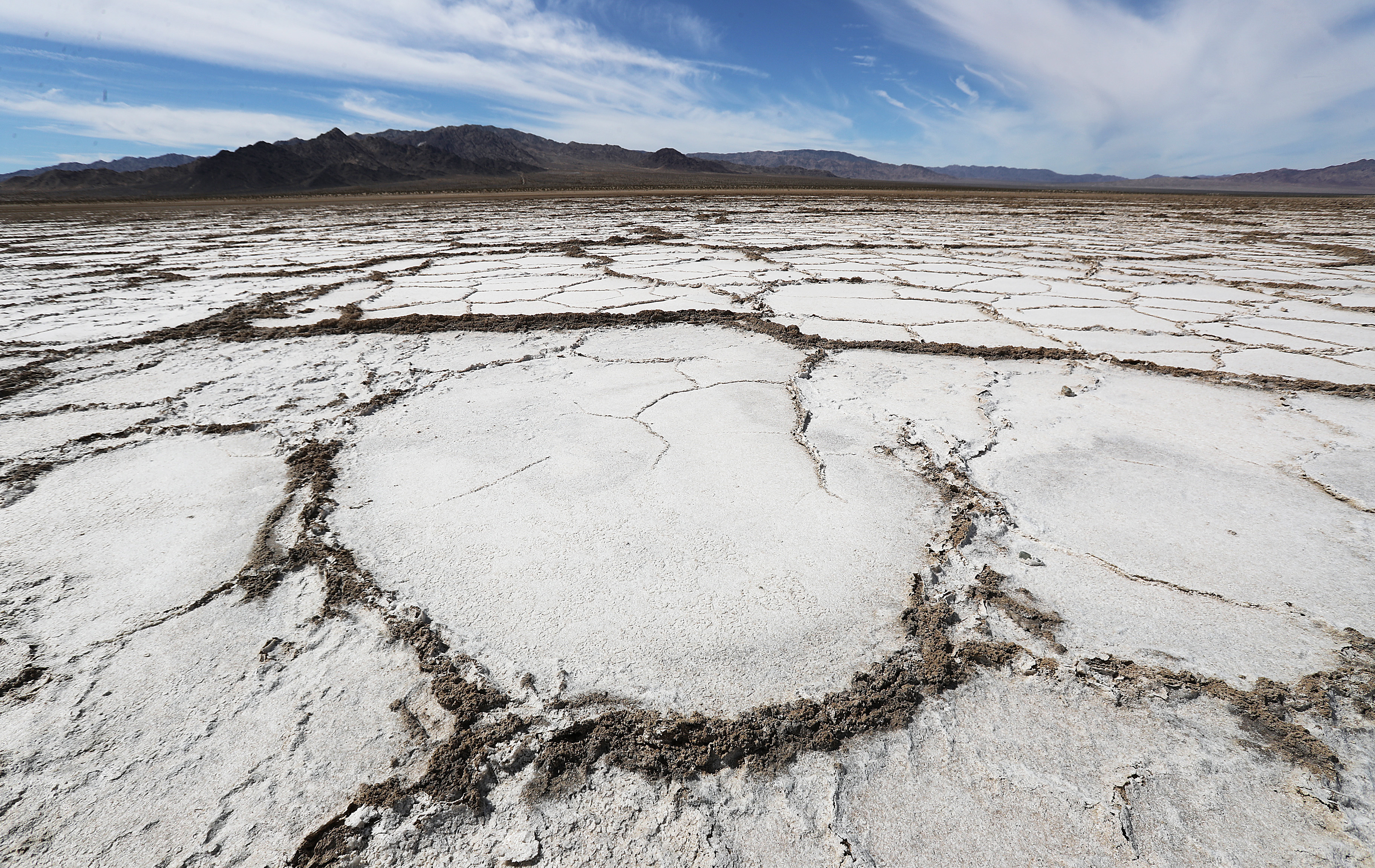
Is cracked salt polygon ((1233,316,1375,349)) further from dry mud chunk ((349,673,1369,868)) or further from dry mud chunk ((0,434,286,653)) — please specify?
dry mud chunk ((0,434,286,653))

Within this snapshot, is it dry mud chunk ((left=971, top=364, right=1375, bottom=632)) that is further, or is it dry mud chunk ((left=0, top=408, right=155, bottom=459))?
dry mud chunk ((left=0, top=408, right=155, bottom=459))

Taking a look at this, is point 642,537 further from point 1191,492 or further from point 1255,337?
point 1255,337

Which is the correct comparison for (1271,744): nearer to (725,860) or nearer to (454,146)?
(725,860)

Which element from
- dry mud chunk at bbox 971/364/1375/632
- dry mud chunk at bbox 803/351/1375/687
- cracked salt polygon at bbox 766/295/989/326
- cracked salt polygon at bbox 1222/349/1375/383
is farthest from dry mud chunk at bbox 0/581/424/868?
cracked salt polygon at bbox 1222/349/1375/383

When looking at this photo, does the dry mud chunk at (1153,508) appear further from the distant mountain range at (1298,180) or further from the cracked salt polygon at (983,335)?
the distant mountain range at (1298,180)

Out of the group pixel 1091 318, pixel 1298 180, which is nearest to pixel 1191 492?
pixel 1091 318

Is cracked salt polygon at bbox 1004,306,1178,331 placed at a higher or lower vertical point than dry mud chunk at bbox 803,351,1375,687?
higher

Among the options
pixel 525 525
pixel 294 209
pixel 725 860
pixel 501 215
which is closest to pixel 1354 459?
pixel 725 860

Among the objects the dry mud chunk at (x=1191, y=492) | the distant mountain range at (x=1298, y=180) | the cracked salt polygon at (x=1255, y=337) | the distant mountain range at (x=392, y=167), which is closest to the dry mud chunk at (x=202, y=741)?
the dry mud chunk at (x=1191, y=492)
